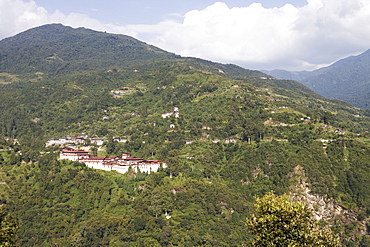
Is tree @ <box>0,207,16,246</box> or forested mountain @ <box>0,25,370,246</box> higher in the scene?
tree @ <box>0,207,16,246</box>

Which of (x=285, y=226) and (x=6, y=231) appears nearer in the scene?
(x=285, y=226)

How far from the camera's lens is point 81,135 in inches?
5394

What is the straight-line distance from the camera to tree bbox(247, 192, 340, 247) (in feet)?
84.4

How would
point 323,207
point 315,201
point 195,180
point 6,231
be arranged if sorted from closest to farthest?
point 6,231, point 323,207, point 315,201, point 195,180

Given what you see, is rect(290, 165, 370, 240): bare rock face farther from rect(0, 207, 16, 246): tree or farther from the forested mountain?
rect(0, 207, 16, 246): tree

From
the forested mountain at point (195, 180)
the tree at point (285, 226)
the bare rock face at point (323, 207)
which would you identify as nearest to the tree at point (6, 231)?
the tree at point (285, 226)

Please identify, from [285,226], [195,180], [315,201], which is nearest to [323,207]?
[315,201]

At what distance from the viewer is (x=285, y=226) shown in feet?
84.1

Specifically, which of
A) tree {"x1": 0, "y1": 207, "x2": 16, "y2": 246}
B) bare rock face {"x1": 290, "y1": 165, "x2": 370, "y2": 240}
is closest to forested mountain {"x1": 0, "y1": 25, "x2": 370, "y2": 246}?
bare rock face {"x1": 290, "y1": 165, "x2": 370, "y2": 240}

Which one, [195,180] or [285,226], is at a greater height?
[285,226]

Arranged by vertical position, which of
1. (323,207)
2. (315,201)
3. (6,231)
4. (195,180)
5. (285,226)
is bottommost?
(323,207)

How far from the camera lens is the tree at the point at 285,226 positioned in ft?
84.4

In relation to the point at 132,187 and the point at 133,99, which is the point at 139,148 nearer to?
the point at 132,187

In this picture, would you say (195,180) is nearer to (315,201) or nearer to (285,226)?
(315,201)
